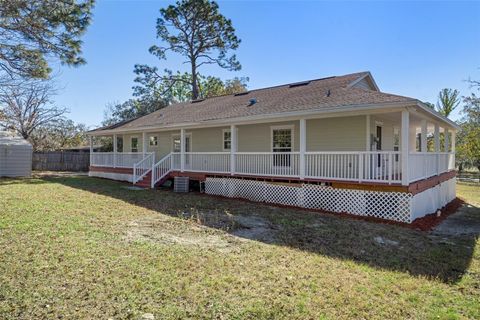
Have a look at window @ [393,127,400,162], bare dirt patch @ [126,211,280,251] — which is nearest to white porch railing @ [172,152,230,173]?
bare dirt patch @ [126,211,280,251]

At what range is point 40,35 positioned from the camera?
13.1m

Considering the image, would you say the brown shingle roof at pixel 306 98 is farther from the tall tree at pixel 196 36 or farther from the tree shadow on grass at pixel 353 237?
the tall tree at pixel 196 36

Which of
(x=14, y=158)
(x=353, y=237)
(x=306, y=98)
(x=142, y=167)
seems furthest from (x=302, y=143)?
(x=14, y=158)

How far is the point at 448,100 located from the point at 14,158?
3975 cm

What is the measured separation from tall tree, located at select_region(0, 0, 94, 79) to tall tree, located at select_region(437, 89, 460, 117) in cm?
3464

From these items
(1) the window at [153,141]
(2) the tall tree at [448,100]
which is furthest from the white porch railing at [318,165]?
(2) the tall tree at [448,100]

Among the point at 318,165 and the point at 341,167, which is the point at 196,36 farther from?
the point at 341,167

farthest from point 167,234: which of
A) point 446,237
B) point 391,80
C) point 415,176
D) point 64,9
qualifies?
point 391,80

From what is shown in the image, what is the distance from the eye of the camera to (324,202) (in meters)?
10.6

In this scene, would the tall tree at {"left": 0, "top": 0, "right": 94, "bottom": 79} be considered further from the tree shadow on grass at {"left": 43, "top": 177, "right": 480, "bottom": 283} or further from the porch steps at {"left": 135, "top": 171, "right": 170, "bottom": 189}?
the tree shadow on grass at {"left": 43, "top": 177, "right": 480, "bottom": 283}

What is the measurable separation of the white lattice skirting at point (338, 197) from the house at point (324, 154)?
1.2 inches

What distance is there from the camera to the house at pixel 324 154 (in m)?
9.44

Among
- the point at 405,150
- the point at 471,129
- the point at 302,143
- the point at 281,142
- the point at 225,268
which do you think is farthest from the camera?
the point at 471,129

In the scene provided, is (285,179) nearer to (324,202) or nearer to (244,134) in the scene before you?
(324,202)
